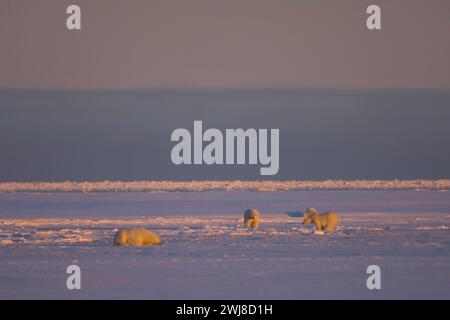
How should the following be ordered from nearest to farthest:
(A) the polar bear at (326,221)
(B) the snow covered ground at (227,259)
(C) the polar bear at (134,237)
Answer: (B) the snow covered ground at (227,259)
(C) the polar bear at (134,237)
(A) the polar bear at (326,221)

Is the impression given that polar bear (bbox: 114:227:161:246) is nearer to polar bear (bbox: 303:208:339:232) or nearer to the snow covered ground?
the snow covered ground

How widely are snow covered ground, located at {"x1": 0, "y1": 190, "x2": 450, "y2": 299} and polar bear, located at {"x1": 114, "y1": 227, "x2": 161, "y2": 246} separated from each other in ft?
0.81

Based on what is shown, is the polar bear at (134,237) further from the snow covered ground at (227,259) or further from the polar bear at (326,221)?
the polar bear at (326,221)

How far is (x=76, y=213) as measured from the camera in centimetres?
3114

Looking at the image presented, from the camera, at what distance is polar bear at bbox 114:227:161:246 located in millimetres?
19812

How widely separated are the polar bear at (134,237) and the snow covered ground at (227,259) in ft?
0.81

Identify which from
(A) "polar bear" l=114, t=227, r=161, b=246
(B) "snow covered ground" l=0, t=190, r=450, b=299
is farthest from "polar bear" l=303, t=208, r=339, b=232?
(A) "polar bear" l=114, t=227, r=161, b=246

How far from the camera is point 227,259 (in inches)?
696

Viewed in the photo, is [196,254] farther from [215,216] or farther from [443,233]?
[215,216]

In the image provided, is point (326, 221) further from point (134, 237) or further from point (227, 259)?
point (227, 259)

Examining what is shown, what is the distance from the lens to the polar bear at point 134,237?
1981 cm

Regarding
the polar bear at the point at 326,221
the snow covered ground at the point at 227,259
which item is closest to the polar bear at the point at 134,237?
the snow covered ground at the point at 227,259

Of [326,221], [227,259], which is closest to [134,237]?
[227,259]
